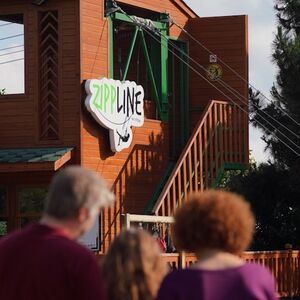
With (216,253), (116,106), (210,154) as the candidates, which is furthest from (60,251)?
(210,154)

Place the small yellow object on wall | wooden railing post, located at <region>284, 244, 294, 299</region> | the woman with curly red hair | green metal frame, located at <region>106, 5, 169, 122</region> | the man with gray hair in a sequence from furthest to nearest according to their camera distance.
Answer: the small yellow object on wall, green metal frame, located at <region>106, 5, 169, 122</region>, wooden railing post, located at <region>284, 244, 294, 299</region>, the woman with curly red hair, the man with gray hair

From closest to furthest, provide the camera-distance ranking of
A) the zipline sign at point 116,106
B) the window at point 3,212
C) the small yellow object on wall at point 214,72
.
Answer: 1. the zipline sign at point 116,106
2. the window at point 3,212
3. the small yellow object on wall at point 214,72

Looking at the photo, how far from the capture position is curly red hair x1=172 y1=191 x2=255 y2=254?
15.1 ft

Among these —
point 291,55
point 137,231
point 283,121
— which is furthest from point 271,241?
point 137,231

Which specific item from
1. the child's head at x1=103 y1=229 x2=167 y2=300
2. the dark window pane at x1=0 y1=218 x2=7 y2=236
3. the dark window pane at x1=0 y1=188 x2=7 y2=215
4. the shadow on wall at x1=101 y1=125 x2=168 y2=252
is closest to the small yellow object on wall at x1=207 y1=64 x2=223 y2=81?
the shadow on wall at x1=101 y1=125 x2=168 y2=252

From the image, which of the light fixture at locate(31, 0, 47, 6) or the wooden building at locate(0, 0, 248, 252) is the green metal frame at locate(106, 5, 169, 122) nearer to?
the wooden building at locate(0, 0, 248, 252)

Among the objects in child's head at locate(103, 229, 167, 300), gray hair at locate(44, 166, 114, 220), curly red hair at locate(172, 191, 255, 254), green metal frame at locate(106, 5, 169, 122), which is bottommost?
child's head at locate(103, 229, 167, 300)

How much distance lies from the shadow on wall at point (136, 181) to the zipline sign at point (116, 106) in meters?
0.61

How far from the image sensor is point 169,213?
60.7ft

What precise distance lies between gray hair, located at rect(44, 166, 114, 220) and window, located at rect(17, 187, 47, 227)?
14.6 m

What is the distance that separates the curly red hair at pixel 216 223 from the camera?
15.1 feet

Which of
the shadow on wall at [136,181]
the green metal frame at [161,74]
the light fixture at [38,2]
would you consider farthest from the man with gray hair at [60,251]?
the green metal frame at [161,74]

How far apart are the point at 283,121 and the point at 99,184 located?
1779 centimetres

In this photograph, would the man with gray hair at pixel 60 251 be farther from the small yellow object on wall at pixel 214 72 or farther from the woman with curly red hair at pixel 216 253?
the small yellow object on wall at pixel 214 72
